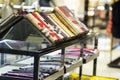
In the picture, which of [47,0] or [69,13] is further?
[47,0]

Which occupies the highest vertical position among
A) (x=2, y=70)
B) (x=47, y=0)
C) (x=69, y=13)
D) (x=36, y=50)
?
(x=47, y=0)

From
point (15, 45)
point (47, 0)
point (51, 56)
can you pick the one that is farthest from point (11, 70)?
→ point (47, 0)

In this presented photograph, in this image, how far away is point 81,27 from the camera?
292 centimetres

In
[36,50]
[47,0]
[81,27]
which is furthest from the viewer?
[47,0]

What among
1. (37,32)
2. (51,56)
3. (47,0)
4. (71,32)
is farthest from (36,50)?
(47,0)

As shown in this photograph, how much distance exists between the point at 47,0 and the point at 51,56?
3339 mm

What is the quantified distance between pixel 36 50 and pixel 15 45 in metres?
0.20

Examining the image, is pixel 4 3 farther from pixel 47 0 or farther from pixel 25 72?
pixel 47 0

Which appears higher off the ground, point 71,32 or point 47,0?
point 47,0

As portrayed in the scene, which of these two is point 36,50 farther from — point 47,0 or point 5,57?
point 47,0

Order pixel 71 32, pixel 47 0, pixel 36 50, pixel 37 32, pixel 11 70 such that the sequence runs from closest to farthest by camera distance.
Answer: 1. pixel 36 50
2. pixel 37 32
3. pixel 11 70
4. pixel 71 32
5. pixel 47 0

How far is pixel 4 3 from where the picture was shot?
2984 millimetres

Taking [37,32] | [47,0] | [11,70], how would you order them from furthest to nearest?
Result: [47,0] → [11,70] → [37,32]

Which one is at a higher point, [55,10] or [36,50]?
[55,10]
